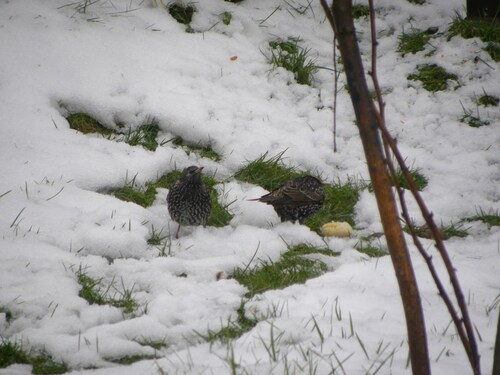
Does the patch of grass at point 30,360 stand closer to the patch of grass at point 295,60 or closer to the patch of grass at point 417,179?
the patch of grass at point 417,179

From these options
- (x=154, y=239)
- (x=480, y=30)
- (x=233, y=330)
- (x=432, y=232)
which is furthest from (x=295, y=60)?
(x=432, y=232)

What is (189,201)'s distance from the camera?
4.51 meters

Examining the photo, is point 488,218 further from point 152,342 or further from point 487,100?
point 152,342

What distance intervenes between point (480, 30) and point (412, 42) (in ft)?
2.81

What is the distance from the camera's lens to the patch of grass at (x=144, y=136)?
17.9 feet

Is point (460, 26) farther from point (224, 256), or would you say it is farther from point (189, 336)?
point (189, 336)

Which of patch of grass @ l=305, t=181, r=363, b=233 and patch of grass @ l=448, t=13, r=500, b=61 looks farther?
patch of grass @ l=448, t=13, r=500, b=61

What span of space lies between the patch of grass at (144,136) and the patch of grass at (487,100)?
12.2ft

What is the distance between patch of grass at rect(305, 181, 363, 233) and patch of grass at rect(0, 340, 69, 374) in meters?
2.93

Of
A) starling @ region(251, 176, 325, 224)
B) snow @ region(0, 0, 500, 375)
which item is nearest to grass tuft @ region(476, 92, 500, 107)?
snow @ region(0, 0, 500, 375)

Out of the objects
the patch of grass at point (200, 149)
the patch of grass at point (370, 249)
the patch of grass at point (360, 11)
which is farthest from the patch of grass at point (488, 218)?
the patch of grass at point (360, 11)

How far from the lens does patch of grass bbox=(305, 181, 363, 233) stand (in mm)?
5266

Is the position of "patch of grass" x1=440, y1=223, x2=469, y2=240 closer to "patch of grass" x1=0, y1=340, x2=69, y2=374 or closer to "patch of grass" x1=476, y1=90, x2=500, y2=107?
"patch of grass" x1=476, y1=90, x2=500, y2=107

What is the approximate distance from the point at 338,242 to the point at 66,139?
2.70 meters
